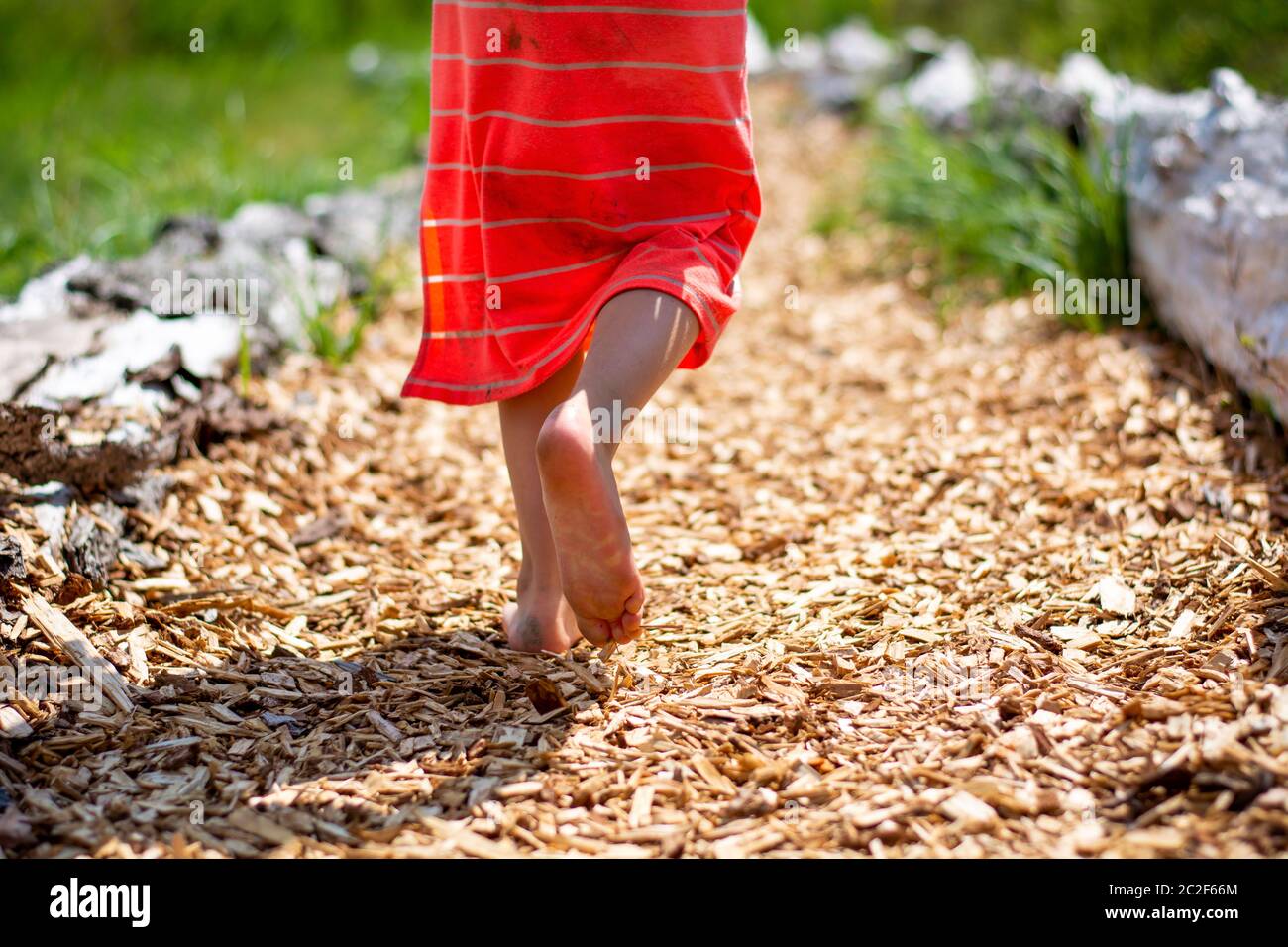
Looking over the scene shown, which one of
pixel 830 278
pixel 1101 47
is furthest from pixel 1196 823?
pixel 1101 47

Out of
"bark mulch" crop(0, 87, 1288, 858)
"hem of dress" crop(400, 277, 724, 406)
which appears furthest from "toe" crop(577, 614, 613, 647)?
"hem of dress" crop(400, 277, 724, 406)

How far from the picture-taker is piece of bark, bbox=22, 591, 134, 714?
1782 millimetres

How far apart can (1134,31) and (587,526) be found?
4.99 m

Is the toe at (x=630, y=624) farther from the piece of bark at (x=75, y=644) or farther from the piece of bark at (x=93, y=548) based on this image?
the piece of bark at (x=93, y=548)

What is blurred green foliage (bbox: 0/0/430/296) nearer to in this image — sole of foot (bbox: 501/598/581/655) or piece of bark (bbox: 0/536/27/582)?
piece of bark (bbox: 0/536/27/582)

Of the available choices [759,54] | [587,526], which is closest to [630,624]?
[587,526]

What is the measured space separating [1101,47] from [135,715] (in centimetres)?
536

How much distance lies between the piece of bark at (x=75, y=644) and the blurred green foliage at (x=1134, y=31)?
3714mm

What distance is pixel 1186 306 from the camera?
9.33 feet

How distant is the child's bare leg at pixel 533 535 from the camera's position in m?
1.82

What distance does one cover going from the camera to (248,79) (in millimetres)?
7062

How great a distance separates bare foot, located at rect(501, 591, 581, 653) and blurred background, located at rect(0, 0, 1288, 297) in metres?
2.12

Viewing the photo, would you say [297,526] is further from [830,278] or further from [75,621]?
[830,278]

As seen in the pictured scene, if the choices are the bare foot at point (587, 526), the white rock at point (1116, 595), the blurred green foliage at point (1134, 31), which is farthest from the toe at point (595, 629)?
the blurred green foliage at point (1134, 31)
